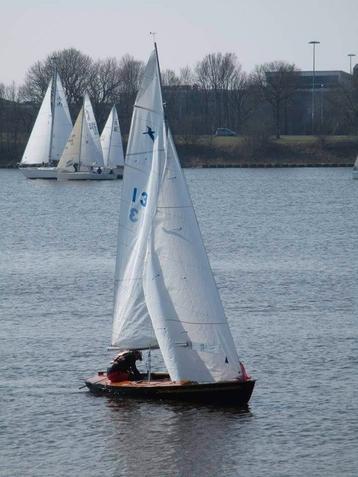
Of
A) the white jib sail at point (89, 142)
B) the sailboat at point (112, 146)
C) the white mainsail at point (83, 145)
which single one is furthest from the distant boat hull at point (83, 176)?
the sailboat at point (112, 146)

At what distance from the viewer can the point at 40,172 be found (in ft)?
395

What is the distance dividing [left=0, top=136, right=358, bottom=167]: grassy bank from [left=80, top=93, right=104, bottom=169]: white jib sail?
37608mm

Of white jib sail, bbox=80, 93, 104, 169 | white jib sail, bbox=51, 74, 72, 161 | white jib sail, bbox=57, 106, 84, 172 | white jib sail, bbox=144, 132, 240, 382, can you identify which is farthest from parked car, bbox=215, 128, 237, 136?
white jib sail, bbox=144, 132, 240, 382

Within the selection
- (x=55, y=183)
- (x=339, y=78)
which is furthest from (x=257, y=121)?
(x=55, y=183)

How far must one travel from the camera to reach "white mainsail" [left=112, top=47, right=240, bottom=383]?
32375 millimetres

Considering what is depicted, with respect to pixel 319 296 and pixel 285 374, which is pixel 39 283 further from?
pixel 285 374

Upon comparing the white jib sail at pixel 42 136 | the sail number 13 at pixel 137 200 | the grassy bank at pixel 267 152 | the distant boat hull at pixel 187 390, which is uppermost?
the sail number 13 at pixel 137 200

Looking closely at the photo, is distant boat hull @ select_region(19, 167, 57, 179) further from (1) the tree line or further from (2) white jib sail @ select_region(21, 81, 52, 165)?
(1) the tree line

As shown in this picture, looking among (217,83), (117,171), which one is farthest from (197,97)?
(117,171)

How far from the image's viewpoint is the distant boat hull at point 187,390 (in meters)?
32.1

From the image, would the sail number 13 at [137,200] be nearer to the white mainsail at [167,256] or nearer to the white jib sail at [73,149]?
the white mainsail at [167,256]

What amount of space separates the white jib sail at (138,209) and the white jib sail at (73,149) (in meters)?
79.1

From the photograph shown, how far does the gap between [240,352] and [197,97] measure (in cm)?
14395

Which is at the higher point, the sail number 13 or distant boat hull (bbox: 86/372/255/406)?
the sail number 13
